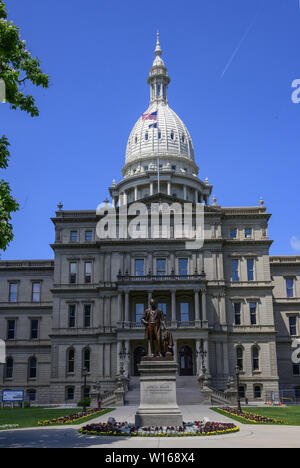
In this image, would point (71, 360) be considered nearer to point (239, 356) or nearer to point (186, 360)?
point (186, 360)

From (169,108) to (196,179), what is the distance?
1755 cm

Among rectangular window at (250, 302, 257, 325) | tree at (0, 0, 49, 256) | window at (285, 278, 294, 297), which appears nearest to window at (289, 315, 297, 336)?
window at (285, 278, 294, 297)

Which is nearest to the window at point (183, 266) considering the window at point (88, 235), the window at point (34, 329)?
the window at point (88, 235)

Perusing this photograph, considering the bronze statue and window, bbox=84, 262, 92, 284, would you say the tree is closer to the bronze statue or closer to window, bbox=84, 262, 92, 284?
the bronze statue

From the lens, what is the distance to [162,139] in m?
87.4

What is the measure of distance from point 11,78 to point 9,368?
55392 mm

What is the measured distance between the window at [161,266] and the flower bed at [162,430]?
4011cm

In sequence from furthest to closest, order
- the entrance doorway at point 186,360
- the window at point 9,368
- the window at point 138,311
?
1. the window at point 9,368
2. the window at point 138,311
3. the entrance doorway at point 186,360

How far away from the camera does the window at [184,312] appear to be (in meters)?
60.8

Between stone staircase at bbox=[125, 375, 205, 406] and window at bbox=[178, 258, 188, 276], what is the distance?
1417cm

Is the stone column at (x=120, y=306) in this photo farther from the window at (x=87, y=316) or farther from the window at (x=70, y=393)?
the window at (x=70, y=393)

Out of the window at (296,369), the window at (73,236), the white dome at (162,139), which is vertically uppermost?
the white dome at (162,139)

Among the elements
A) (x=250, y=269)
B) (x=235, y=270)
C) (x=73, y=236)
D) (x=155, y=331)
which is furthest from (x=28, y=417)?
(x=250, y=269)

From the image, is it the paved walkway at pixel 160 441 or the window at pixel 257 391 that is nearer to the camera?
the paved walkway at pixel 160 441
